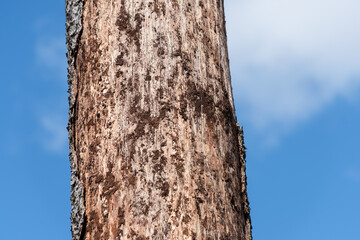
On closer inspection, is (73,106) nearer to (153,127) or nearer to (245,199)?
(153,127)

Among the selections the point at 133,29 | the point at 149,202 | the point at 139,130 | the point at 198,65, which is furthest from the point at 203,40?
the point at 149,202

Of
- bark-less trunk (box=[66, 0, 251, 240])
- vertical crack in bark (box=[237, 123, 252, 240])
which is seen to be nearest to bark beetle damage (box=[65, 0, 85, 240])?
bark-less trunk (box=[66, 0, 251, 240])

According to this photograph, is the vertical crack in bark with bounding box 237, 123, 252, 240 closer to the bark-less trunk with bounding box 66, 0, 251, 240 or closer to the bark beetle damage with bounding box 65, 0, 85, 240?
the bark-less trunk with bounding box 66, 0, 251, 240

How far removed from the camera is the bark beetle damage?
8.05 ft

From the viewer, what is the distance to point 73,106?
2.64 m

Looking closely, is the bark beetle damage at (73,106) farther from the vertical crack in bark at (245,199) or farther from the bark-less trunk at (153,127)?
the vertical crack in bark at (245,199)

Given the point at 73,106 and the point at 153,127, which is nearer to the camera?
the point at 153,127

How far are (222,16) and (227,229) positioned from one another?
1004mm

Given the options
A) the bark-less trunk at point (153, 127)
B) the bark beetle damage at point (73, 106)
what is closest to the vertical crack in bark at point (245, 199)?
the bark-less trunk at point (153, 127)

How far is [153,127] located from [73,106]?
17.6 inches

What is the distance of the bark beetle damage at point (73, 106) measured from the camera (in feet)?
8.05

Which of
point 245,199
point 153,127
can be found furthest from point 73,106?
point 245,199

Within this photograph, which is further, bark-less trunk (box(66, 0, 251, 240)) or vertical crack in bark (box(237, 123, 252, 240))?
vertical crack in bark (box(237, 123, 252, 240))

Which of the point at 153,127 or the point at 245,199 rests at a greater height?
the point at 153,127
